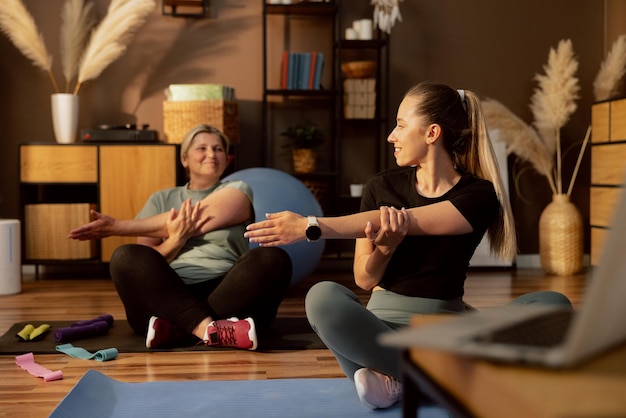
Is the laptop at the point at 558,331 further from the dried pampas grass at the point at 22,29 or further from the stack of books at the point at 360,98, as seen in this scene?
the dried pampas grass at the point at 22,29

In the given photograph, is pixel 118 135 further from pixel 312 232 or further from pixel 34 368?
pixel 312 232

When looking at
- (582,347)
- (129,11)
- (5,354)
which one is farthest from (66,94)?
(582,347)

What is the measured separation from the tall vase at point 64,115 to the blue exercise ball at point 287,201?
1.23 meters

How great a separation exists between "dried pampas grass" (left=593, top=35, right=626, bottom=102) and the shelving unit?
136 cm

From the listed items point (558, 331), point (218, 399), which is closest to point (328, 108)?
point (218, 399)

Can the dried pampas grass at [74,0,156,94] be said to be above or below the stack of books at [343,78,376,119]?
above

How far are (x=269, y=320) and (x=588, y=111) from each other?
3313 mm

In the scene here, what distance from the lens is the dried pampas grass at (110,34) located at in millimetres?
4629

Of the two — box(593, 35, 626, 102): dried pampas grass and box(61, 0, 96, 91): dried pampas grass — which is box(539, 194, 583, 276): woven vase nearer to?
box(593, 35, 626, 102): dried pampas grass

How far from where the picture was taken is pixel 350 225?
1.70m

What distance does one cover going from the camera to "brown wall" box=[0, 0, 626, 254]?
16.1 ft

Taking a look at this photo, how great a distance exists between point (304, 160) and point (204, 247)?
1953 millimetres

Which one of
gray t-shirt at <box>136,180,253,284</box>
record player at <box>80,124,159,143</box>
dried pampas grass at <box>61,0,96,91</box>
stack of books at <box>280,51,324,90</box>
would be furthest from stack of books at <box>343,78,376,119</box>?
gray t-shirt at <box>136,180,253,284</box>

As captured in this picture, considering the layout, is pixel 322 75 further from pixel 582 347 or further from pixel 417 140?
pixel 582 347
